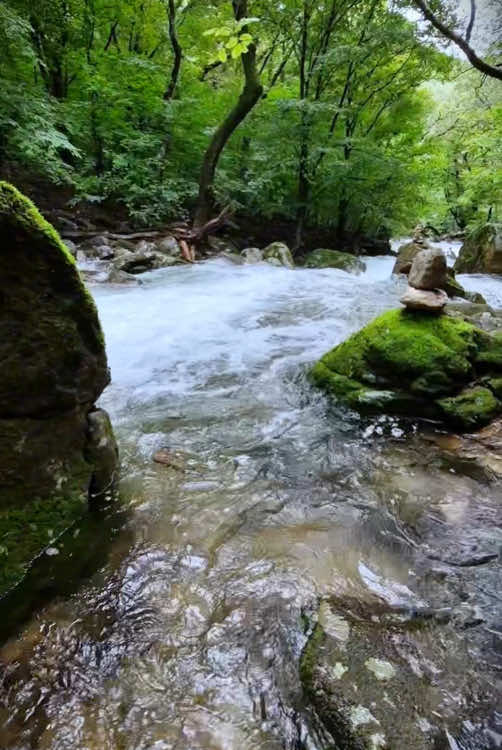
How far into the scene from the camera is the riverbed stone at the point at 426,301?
431 centimetres

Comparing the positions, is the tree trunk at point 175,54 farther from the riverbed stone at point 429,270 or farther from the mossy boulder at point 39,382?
the mossy boulder at point 39,382

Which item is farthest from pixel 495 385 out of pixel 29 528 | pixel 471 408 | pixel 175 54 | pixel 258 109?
pixel 175 54

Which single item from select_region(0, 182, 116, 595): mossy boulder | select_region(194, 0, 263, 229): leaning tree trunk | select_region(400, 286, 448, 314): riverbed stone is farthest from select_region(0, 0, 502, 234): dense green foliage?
select_region(0, 182, 116, 595): mossy boulder

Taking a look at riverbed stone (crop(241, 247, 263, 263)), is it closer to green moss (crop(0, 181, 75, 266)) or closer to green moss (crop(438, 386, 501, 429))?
green moss (crop(438, 386, 501, 429))

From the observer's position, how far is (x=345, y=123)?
1404 centimetres

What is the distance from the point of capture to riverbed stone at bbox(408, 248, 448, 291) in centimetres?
419

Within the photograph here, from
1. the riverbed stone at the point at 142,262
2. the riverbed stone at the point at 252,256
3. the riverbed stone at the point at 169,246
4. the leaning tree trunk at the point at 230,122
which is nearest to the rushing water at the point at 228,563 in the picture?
the riverbed stone at the point at 142,262

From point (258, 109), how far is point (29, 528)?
15266 mm

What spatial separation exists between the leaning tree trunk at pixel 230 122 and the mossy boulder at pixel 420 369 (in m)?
9.60

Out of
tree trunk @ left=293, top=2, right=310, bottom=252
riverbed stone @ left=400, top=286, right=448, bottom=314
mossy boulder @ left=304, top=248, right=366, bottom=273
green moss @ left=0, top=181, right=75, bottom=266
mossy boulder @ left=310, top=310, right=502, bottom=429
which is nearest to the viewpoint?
→ green moss @ left=0, top=181, right=75, bottom=266

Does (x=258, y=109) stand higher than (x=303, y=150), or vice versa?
(x=258, y=109)

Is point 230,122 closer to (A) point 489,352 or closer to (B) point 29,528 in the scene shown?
(A) point 489,352

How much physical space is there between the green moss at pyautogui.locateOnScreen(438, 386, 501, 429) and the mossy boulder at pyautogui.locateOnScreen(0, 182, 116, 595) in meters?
3.08

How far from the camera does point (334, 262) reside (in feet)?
44.0
